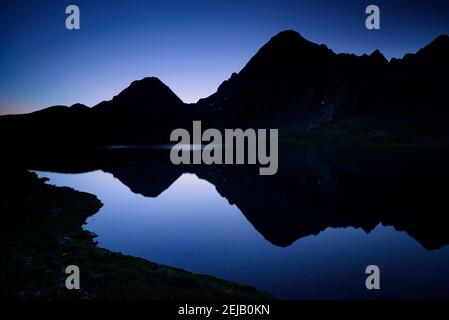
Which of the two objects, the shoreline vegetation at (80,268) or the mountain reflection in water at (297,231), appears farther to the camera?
the mountain reflection in water at (297,231)

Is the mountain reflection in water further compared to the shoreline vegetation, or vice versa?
the mountain reflection in water

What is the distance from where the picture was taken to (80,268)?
16766mm

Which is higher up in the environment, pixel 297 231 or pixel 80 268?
pixel 297 231

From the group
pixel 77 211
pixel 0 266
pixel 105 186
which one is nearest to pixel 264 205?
pixel 77 211

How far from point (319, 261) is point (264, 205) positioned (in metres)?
17.4

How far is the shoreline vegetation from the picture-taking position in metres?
14.0

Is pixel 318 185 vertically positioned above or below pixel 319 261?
above

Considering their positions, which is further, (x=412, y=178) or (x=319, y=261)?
(x=412, y=178)

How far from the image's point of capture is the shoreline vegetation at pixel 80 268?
14000 mm

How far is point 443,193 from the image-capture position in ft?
134

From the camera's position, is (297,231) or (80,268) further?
(297,231)

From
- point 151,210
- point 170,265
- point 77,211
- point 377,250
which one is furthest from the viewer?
point 151,210
